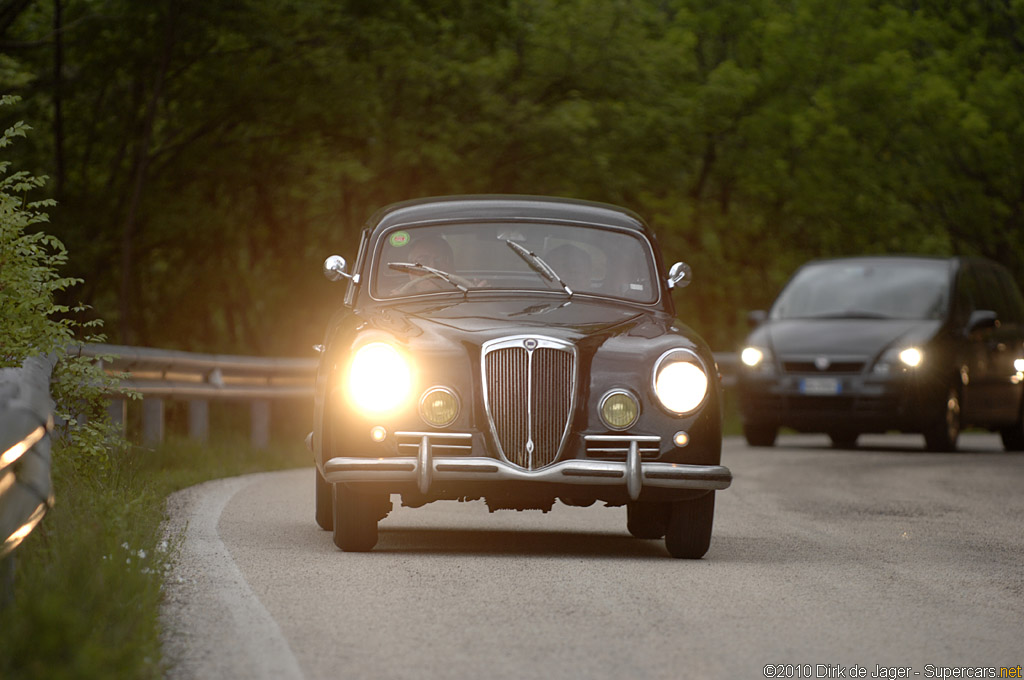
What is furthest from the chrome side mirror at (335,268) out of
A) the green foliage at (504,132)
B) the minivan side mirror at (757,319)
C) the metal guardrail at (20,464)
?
the green foliage at (504,132)

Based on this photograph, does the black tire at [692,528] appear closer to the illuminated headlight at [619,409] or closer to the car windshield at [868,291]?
the illuminated headlight at [619,409]

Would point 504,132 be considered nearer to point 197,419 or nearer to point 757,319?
point 757,319

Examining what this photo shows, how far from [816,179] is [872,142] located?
1999mm

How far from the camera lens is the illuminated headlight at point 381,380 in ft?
29.3

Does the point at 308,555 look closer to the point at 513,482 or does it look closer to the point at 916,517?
the point at 513,482

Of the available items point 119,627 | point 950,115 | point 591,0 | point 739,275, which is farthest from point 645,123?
point 119,627

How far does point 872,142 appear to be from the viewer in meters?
37.4

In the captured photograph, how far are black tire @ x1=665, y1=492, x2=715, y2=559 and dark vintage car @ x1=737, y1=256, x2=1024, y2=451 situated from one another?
9.76 m

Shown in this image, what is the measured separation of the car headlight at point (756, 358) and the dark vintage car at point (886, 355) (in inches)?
0.6

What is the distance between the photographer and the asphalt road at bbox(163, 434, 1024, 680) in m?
6.13

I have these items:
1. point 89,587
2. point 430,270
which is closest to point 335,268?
point 430,270

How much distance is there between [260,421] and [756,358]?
515cm

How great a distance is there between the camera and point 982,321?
63.2 ft

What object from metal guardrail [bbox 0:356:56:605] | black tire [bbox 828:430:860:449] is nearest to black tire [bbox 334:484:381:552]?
metal guardrail [bbox 0:356:56:605]
